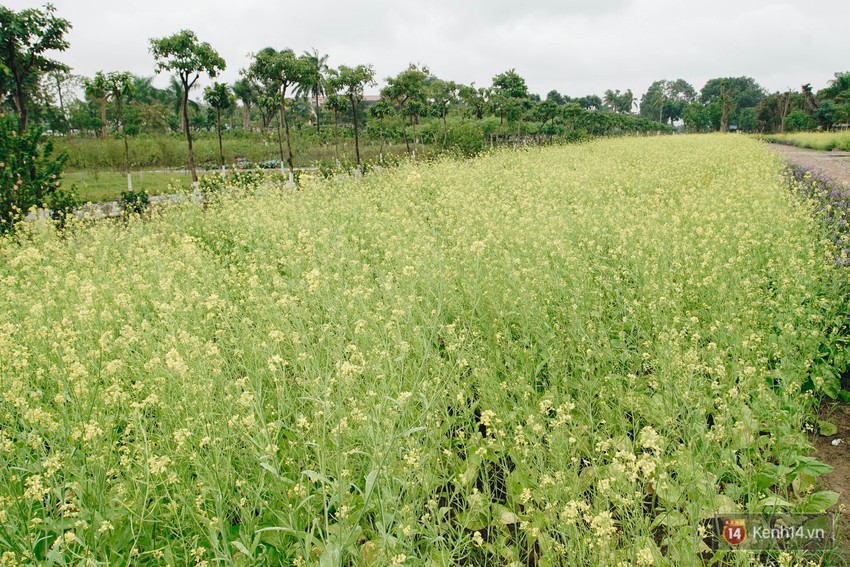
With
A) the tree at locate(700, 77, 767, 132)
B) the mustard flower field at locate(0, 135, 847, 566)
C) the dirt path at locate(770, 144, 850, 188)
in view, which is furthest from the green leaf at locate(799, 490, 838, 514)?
the tree at locate(700, 77, 767, 132)

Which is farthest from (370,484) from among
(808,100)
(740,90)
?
(740,90)

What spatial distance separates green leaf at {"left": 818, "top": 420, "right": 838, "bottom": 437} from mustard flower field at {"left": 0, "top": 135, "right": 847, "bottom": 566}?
4.4 inches

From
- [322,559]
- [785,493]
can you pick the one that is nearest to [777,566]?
[785,493]

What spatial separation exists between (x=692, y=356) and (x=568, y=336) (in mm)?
1048

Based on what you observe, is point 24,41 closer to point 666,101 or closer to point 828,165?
point 828,165

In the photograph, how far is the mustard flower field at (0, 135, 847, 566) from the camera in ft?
7.19

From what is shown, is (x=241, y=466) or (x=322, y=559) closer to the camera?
(x=322, y=559)

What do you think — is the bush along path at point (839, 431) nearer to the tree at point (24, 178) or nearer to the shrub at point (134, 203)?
the tree at point (24, 178)

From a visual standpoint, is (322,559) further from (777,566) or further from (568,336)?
(568,336)

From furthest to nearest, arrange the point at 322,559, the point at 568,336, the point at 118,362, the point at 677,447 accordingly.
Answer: the point at 568,336, the point at 677,447, the point at 118,362, the point at 322,559

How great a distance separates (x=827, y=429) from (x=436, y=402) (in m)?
2.59

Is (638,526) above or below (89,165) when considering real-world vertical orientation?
below

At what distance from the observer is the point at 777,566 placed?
2.31m

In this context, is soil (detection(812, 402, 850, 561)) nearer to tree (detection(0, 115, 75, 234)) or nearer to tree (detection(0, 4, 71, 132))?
tree (detection(0, 115, 75, 234))
